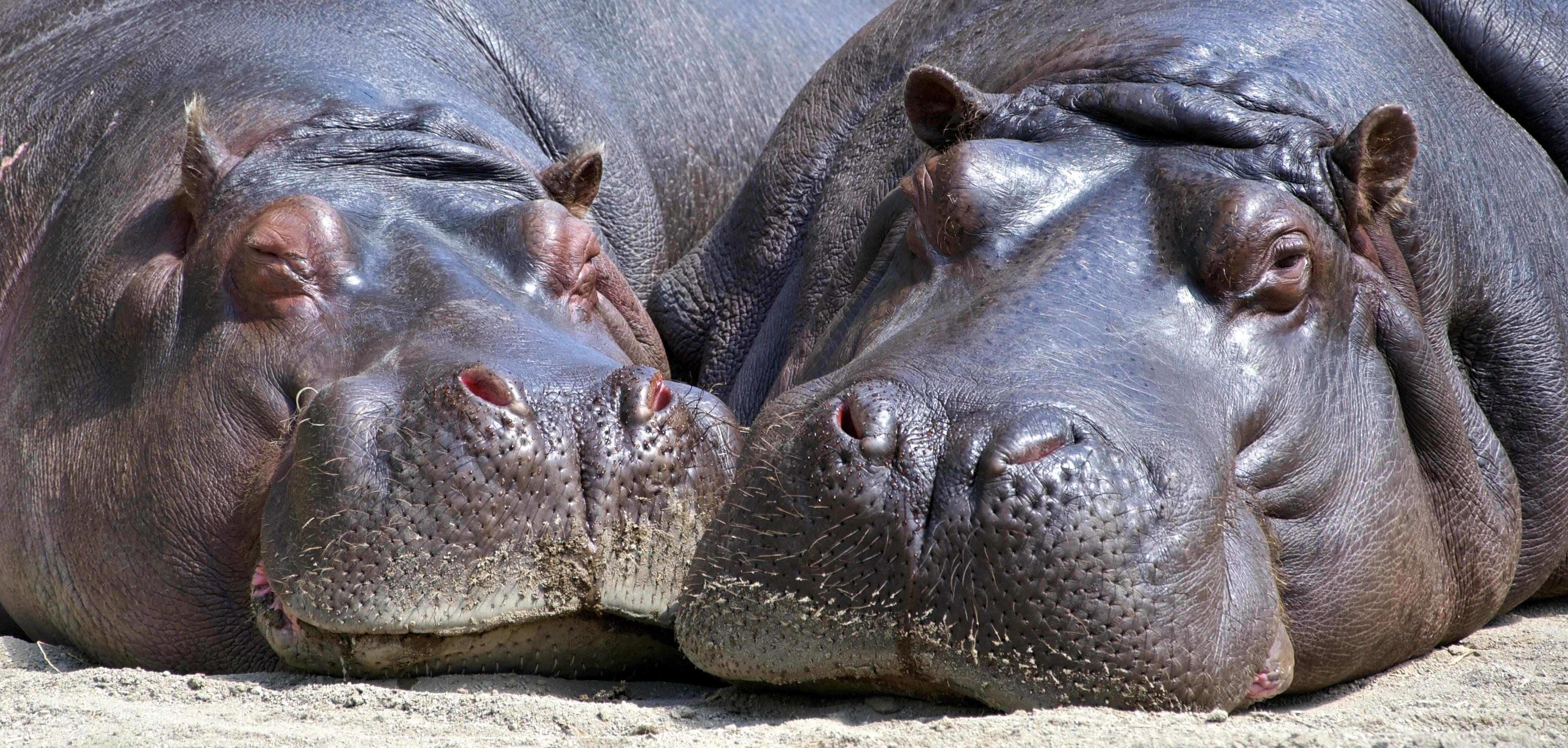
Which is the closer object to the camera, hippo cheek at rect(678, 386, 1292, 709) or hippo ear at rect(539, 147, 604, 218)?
hippo cheek at rect(678, 386, 1292, 709)

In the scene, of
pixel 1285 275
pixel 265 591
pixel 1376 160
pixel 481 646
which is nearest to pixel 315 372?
pixel 265 591

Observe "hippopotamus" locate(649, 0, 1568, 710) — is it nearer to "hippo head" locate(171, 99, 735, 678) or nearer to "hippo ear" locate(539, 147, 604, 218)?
"hippo head" locate(171, 99, 735, 678)

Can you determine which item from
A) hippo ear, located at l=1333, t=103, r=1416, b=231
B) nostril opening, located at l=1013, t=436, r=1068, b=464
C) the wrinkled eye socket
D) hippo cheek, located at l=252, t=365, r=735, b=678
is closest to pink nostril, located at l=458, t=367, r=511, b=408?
hippo cheek, located at l=252, t=365, r=735, b=678

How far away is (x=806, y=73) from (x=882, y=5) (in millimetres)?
1117

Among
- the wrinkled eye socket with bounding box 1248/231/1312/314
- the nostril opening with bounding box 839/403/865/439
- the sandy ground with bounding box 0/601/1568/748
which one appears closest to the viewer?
the sandy ground with bounding box 0/601/1568/748

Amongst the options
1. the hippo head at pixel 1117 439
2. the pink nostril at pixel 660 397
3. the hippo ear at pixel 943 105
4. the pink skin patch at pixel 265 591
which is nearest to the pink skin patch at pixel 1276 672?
the hippo head at pixel 1117 439

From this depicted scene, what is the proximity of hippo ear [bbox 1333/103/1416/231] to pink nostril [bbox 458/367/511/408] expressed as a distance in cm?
186

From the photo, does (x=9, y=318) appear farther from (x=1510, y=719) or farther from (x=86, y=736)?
(x=1510, y=719)

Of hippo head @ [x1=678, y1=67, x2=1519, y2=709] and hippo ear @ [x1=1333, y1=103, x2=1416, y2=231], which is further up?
hippo ear @ [x1=1333, y1=103, x2=1416, y2=231]

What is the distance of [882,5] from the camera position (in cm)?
764

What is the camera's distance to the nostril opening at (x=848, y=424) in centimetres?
269

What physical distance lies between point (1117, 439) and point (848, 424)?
48 centimetres

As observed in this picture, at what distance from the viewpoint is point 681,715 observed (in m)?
2.86

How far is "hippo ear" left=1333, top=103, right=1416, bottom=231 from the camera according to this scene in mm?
3246
